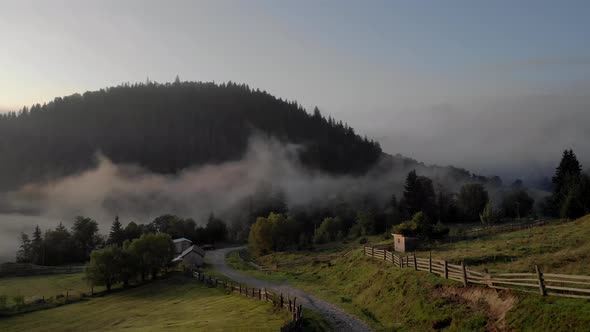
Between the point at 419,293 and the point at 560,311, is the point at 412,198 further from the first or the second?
the point at 560,311

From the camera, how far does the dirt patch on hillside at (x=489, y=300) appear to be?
891 inches

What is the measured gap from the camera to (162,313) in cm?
4709

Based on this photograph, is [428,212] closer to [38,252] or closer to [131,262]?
[131,262]

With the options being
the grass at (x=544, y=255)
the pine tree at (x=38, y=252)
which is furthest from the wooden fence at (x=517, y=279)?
the pine tree at (x=38, y=252)

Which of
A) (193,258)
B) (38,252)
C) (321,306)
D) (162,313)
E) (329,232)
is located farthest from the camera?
(329,232)

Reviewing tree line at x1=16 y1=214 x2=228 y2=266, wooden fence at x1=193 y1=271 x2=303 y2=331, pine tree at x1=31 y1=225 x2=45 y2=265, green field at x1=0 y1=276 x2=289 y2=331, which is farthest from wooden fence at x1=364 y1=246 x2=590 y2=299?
pine tree at x1=31 y1=225 x2=45 y2=265

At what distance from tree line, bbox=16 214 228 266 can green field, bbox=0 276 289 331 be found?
4792 cm

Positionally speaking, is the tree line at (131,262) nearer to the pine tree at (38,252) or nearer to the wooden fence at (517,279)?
the pine tree at (38,252)

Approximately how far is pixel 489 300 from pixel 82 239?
438 ft

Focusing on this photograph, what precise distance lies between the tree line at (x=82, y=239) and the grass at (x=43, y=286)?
21999 mm

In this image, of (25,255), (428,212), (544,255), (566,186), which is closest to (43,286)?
(25,255)

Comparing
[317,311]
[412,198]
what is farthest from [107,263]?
[412,198]

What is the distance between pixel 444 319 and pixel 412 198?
330ft

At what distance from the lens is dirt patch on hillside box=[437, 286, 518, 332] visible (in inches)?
891
